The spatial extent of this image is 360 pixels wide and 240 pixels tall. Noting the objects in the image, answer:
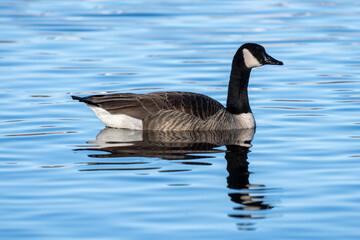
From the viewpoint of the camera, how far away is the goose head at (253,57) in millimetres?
14961

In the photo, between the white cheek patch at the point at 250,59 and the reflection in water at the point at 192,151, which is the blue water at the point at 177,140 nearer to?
the reflection in water at the point at 192,151

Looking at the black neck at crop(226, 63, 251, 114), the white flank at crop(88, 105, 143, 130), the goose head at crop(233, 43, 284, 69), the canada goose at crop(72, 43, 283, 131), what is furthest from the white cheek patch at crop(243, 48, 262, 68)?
the white flank at crop(88, 105, 143, 130)

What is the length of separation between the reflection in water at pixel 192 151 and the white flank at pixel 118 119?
0.13 m

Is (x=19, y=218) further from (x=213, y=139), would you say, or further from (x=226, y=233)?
(x=213, y=139)

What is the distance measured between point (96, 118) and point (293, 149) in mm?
4343

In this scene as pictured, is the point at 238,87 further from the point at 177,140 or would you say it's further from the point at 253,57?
the point at 177,140

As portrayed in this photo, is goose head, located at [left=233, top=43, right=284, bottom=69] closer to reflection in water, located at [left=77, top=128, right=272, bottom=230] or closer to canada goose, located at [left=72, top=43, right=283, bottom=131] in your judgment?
canada goose, located at [left=72, top=43, right=283, bottom=131]

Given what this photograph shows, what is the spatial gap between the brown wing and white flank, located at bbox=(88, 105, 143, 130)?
0.27 feet

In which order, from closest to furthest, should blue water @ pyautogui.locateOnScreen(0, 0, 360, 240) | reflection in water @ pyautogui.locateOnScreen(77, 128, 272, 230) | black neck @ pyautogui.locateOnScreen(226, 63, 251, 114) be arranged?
blue water @ pyautogui.locateOnScreen(0, 0, 360, 240) < reflection in water @ pyautogui.locateOnScreen(77, 128, 272, 230) < black neck @ pyautogui.locateOnScreen(226, 63, 251, 114)

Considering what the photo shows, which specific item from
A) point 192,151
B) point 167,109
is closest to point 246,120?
point 167,109

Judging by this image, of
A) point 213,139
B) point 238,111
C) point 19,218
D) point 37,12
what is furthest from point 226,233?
point 37,12

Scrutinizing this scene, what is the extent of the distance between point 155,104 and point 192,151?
1.96 metres

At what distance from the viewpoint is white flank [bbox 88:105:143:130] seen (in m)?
14.3

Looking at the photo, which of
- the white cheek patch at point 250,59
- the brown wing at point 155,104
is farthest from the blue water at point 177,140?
the white cheek patch at point 250,59
